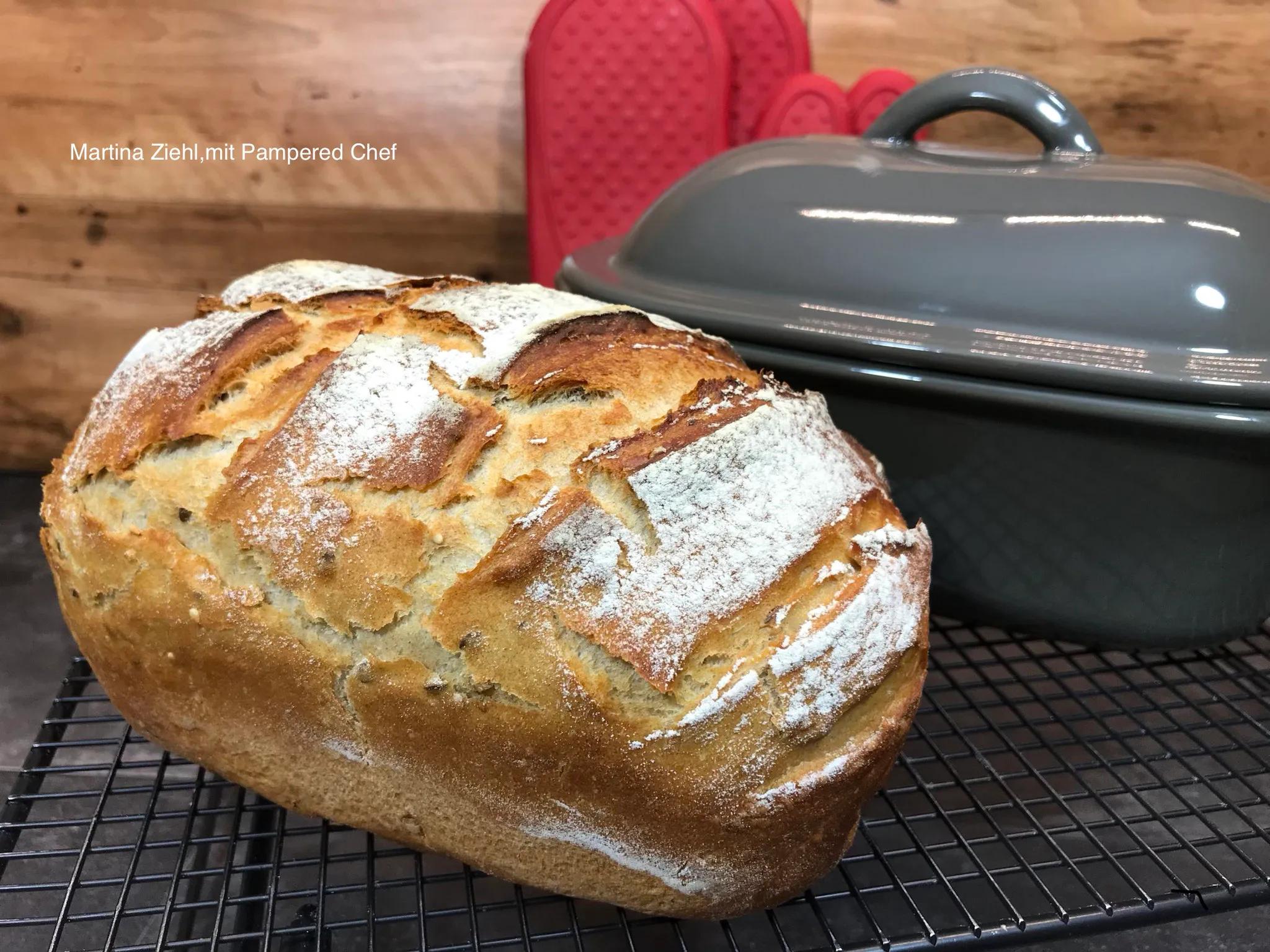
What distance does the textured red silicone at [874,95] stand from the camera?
1.32 meters

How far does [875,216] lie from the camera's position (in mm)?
934

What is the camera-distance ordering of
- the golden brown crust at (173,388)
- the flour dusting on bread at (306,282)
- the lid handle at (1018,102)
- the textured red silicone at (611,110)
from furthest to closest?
the textured red silicone at (611,110) → the lid handle at (1018,102) → the flour dusting on bread at (306,282) → the golden brown crust at (173,388)

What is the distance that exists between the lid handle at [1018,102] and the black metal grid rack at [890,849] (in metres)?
0.50

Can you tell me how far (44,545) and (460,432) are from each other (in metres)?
0.40

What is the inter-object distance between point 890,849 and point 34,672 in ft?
3.28

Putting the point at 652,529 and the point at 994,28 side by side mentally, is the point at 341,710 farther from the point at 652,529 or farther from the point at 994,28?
the point at 994,28

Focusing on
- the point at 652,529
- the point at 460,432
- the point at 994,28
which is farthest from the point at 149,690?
the point at 994,28

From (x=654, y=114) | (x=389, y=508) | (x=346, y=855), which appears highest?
(x=654, y=114)

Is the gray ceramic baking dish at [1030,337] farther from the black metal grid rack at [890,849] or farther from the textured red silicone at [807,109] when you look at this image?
the textured red silicone at [807,109]

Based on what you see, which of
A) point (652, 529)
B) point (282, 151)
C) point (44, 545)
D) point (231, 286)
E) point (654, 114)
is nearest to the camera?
point (652, 529)

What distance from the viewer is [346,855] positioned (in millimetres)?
750

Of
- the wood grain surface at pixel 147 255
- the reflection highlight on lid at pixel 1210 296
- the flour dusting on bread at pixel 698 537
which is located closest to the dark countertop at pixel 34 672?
the wood grain surface at pixel 147 255

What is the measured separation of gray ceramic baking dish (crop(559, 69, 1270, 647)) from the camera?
2.72 feet

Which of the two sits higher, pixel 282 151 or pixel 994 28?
pixel 994 28
